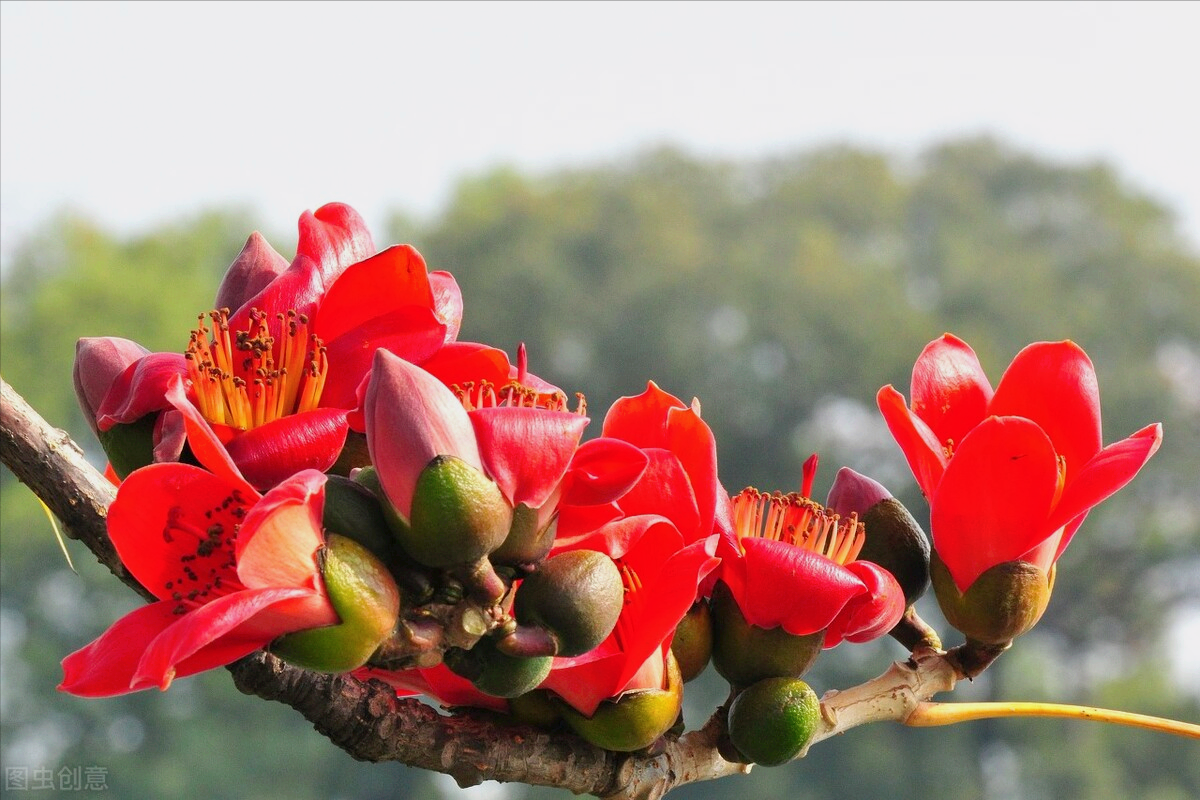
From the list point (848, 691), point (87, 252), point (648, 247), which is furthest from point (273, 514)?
point (648, 247)

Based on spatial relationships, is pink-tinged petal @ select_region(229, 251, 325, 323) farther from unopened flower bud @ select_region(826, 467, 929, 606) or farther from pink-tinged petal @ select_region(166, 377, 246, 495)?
unopened flower bud @ select_region(826, 467, 929, 606)

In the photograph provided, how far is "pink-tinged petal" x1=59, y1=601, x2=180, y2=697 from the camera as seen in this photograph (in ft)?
2.07

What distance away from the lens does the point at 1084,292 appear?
105 ft

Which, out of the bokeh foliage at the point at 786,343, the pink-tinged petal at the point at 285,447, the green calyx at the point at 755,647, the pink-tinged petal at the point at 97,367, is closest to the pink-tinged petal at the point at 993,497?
the green calyx at the point at 755,647

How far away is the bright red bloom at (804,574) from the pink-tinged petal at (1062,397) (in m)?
0.14

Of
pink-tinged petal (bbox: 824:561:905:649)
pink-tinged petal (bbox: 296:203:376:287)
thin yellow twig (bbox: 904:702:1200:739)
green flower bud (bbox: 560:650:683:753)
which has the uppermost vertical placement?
pink-tinged petal (bbox: 296:203:376:287)

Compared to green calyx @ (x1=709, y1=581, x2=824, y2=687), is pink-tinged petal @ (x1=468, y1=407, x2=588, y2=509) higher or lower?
higher

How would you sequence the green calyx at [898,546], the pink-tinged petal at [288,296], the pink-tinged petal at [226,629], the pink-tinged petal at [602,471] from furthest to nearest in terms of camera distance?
the green calyx at [898,546] → the pink-tinged petal at [288,296] → the pink-tinged petal at [602,471] → the pink-tinged petal at [226,629]

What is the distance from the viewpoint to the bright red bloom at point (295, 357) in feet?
2.27

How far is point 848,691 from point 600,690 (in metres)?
0.20

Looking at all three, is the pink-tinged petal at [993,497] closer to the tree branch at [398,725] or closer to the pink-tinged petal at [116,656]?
the tree branch at [398,725]

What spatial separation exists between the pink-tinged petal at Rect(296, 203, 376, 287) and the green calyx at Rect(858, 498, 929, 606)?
0.35 m

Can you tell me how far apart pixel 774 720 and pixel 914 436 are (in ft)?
0.62

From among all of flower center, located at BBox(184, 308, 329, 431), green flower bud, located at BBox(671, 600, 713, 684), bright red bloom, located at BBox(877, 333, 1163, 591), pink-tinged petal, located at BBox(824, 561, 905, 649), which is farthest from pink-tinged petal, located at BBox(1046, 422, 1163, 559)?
flower center, located at BBox(184, 308, 329, 431)
